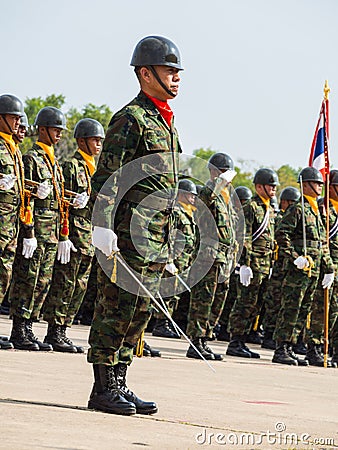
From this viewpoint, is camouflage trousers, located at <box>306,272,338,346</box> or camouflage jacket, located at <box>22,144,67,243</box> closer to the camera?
camouflage jacket, located at <box>22,144,67,243</box>

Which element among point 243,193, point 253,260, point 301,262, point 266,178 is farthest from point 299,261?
point 243,193

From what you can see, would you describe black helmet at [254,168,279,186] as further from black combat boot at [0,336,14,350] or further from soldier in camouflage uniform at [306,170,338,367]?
black combat boot at [0,336,14,350]

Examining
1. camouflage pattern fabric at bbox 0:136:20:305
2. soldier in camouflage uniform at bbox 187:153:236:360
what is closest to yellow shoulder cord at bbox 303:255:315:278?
soldier in camouflage uniform at bbox 187:153:236:360

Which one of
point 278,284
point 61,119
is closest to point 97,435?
point 61,119

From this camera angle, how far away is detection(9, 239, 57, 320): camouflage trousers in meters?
9.36

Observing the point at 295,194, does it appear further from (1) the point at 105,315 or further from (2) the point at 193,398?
(1) the point at 105,315

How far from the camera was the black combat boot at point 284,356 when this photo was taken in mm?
11711

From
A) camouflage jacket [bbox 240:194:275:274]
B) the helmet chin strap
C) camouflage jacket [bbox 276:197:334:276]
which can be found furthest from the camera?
camouflage jacket [bbox 240:194:275:274]

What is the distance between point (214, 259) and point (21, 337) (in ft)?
8.97

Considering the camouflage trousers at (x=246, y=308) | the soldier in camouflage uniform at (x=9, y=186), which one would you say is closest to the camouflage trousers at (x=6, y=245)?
the soldier in camouflage uniform at (x=9, y=186)

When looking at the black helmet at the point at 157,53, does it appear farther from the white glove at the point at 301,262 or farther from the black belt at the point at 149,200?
the white glove at the point at 301,262

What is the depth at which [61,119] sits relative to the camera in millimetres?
9844

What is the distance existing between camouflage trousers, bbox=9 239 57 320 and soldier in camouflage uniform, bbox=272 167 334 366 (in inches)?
131

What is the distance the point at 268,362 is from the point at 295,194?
3677mm
